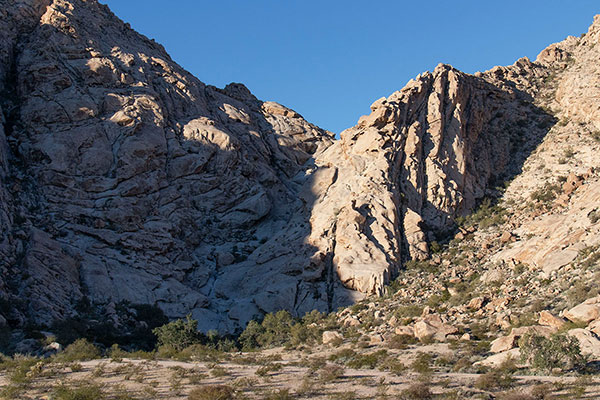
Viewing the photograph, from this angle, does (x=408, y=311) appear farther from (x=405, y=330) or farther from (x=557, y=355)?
(x=557, y=355)

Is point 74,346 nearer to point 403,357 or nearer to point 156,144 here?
point 403,357

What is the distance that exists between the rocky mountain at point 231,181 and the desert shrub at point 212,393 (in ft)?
65.8

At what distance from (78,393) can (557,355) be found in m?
17.2

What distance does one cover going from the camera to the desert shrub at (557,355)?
2259 cm

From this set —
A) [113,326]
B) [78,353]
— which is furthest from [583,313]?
[113,326]

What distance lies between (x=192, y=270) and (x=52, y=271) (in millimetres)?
10786

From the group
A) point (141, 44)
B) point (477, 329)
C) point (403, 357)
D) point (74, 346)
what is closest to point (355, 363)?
point (403, 357)

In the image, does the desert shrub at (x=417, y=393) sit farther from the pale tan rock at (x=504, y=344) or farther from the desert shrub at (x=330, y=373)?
the pale tan rock at (x=504, y=344)

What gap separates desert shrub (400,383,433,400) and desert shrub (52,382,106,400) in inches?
388

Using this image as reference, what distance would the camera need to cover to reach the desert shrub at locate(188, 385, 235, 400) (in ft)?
63.3

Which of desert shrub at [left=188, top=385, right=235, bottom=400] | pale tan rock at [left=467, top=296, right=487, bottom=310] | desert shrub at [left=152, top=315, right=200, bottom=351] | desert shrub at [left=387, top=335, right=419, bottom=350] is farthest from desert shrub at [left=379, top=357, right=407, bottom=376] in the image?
desert shrub at [left=152, top=315, right=200, bottom=351]

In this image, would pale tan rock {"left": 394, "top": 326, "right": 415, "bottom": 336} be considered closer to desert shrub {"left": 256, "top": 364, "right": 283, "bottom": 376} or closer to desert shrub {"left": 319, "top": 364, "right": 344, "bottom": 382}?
A: desert shrub {"left": 319, "top": 364, "right": 344, "bottom": 382}

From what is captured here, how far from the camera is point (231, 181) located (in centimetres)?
5325

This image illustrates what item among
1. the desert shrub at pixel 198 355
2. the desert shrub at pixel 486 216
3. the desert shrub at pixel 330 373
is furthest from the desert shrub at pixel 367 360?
the desert shrub at pixel 486 216
